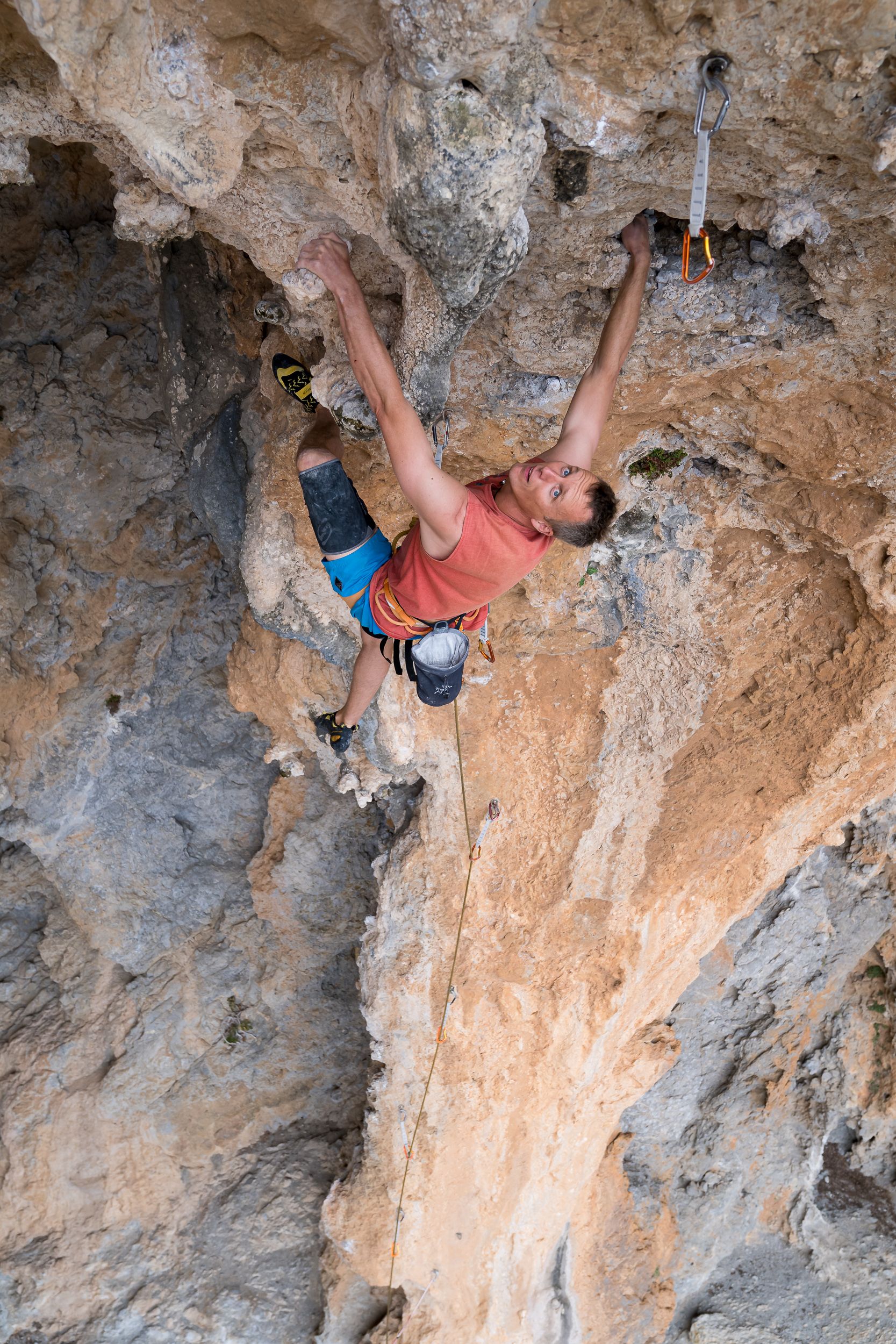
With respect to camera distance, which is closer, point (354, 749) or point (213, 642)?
point (354, 749)

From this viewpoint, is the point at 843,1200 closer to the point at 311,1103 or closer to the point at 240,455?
the point at 311,1103

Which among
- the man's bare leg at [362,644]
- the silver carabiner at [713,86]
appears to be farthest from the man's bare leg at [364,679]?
the silver carabiner at [713,86]

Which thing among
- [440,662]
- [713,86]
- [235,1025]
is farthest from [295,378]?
[235,1025]

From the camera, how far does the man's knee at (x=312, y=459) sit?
283cm

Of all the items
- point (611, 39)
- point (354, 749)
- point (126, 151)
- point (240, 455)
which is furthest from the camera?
point (354, 749)

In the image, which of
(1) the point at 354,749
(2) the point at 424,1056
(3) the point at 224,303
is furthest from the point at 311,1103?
(3) the point at 224,303

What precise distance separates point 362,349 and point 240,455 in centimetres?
157

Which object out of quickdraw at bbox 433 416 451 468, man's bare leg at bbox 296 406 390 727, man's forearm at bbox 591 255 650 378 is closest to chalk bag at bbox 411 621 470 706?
man's bare leg at bbox 296 406 390 727

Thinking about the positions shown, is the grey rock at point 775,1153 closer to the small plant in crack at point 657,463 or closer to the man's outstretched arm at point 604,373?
the small plant in crack at point 657,463

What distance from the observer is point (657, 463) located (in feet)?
11.0

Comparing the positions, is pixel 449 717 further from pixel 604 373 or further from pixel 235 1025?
pixel 235 1025

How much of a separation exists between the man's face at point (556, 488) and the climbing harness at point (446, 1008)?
4.66 ft

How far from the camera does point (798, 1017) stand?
5.77m

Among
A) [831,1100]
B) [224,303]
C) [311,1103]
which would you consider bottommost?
[831,1100]
